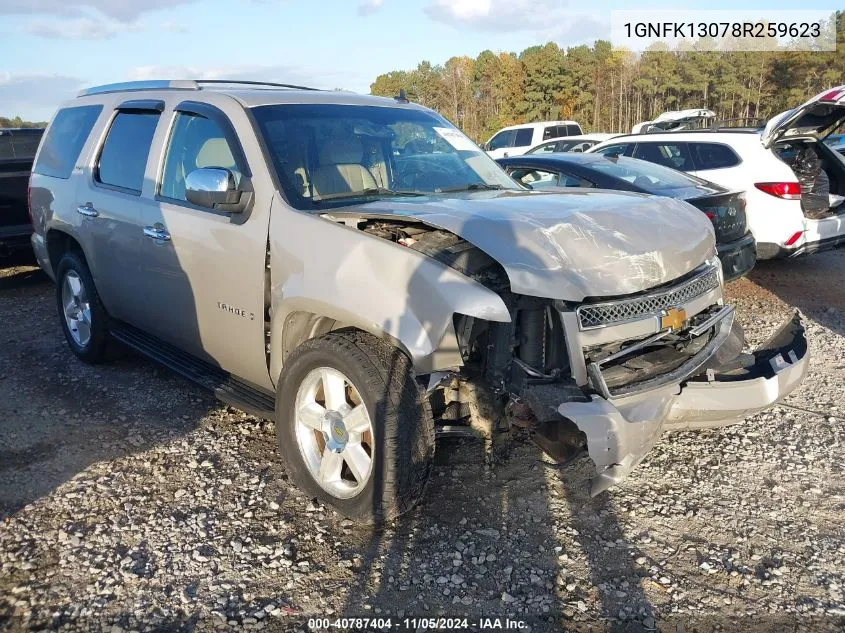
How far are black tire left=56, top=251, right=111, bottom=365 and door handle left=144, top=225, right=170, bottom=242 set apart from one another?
1.15 metres

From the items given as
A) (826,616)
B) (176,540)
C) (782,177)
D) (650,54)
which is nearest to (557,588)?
(826,616)

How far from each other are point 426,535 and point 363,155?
216 cm

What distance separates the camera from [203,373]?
418 centimetres

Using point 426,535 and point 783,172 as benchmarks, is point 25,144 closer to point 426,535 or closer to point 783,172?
point 426,535

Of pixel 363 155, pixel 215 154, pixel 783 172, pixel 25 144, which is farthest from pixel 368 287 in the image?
pixel 25 144

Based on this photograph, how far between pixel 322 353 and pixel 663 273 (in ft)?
5.22

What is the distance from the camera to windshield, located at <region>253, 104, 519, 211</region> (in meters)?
3.68

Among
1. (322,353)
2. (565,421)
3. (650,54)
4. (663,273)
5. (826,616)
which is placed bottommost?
(826,616)

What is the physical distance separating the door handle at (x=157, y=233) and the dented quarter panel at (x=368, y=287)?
1.00 meters

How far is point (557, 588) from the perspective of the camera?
110 inches

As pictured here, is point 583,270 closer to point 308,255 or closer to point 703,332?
point 703,332

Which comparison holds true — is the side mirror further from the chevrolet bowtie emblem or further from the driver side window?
the chevrolet bowtie emblem

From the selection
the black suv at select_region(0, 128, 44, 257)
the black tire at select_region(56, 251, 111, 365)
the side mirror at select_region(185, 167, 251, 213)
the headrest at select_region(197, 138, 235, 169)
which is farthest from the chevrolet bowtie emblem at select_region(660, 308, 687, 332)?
the black suv at select_region(0, 128, 44, 257)

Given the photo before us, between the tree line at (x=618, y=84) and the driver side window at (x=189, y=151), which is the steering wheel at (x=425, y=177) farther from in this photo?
the tree line at (x=618, y=84)
